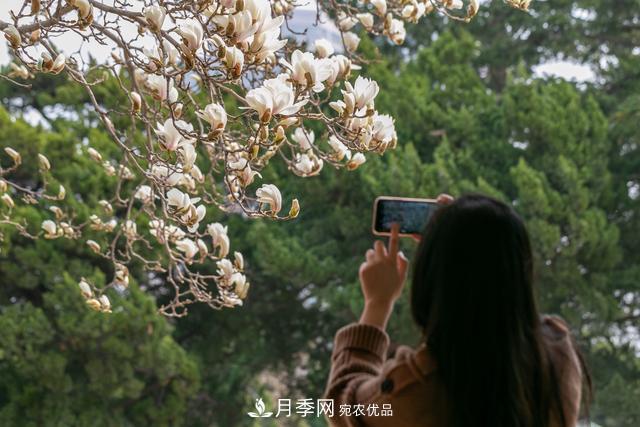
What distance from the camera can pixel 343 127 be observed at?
0.90 meters

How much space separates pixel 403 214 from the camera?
78 cm

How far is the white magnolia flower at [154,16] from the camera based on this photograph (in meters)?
0.77

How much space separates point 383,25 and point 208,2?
429mm

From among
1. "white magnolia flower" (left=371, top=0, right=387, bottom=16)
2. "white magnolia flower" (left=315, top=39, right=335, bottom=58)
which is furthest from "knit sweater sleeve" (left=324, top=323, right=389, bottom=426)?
"white magnolia flower" (left=371, top=0, right=387, bottom=16)

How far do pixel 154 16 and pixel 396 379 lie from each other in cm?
37

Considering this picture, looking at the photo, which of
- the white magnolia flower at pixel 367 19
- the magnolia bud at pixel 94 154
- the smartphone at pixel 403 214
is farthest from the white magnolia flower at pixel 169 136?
the white magnolia flower at pixel 367 19

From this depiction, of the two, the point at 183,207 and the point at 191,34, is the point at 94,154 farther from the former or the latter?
the point at 191,34

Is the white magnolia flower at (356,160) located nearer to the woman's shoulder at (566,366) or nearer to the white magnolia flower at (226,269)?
the white magnolia flower at (226,269)

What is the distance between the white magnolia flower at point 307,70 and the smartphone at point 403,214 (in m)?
0.12

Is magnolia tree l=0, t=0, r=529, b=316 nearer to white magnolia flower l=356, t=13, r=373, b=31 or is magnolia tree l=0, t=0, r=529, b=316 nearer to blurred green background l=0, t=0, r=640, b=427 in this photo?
white magnolia flower l=356, t=13, r=373, b=31

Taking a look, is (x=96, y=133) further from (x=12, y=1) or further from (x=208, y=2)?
(x=208, y=2)

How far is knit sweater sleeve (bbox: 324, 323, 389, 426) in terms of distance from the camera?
2.34ft

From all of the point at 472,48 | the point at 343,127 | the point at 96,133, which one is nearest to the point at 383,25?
the point at 343,127

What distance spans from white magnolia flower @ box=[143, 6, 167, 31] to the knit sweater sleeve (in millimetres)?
306
